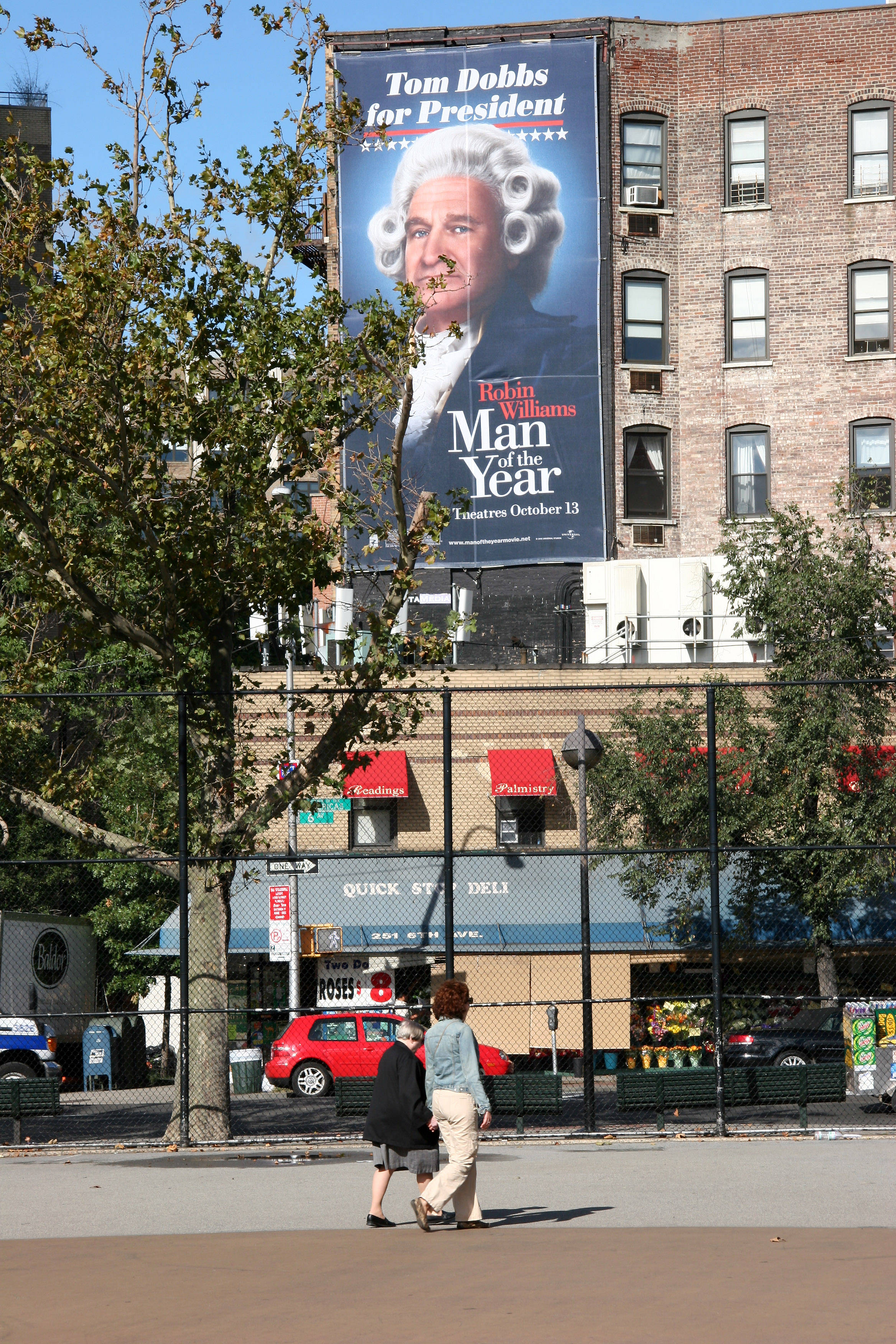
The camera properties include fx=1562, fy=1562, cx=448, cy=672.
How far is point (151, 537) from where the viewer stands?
16312 mm

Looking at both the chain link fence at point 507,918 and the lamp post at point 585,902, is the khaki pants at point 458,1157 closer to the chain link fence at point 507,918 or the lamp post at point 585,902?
the chain link fence at point 507,918

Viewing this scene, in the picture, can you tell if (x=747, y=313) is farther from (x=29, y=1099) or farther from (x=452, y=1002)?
(x=452, y=1002)

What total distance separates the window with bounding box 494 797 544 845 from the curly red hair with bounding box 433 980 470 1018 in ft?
65.0

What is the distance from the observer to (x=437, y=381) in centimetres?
3425

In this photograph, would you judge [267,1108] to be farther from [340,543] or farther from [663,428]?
[663,428]

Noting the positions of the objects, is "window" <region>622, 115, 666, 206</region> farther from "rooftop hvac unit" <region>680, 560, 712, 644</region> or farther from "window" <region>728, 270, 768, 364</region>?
"rooftop hvac unit" <region>680, 560, 712, 644</region>

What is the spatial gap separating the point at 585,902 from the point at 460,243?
67.1ft

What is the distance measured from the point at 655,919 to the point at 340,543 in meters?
11.1

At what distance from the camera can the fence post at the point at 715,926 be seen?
53.1 ft

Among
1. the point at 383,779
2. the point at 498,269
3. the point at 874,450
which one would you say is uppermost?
the point at 498,269

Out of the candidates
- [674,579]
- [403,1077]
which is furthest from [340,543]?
[674,579]

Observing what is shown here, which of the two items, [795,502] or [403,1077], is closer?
[403,1077]

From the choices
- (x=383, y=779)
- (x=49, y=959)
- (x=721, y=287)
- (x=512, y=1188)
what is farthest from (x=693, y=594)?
(x=512, y=1188)

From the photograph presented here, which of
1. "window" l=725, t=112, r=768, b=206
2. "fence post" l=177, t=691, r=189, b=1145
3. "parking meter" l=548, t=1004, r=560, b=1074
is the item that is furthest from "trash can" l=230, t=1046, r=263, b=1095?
"window" l=725, t=112, r=768, b=206
